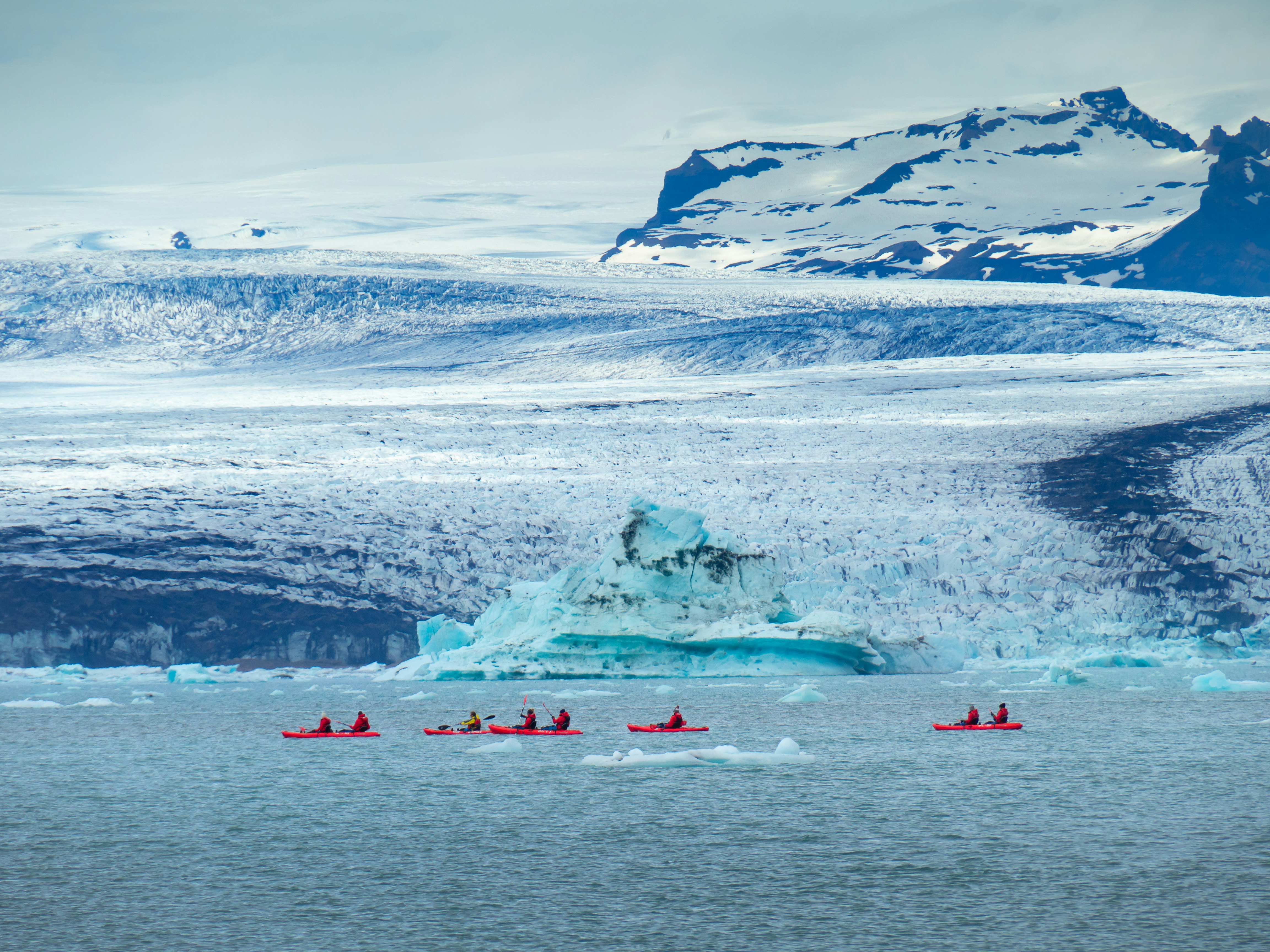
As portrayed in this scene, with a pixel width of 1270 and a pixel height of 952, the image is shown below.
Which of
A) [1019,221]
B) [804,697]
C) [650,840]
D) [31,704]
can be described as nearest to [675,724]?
[804,697]

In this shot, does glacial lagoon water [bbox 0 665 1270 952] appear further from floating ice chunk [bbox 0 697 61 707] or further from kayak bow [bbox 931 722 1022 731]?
floating ice chunk [bbox 0 697 61 707]

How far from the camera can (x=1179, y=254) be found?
153 meters

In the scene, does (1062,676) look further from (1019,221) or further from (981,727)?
(1019,221)

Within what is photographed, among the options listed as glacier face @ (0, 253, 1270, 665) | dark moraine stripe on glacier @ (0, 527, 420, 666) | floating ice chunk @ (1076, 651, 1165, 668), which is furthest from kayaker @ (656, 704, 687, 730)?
dark moraine stripe on glacier @ (0, 527, 420, 666)

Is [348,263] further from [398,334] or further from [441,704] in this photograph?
[441,704]

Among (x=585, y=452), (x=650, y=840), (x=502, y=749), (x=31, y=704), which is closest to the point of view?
(x=650, y=840)

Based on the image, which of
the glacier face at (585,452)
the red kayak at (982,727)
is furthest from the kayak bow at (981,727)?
the glacier face at (585,452)

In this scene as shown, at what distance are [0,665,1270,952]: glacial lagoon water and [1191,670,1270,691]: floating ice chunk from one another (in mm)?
4837

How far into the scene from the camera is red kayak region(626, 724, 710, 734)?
2623cm

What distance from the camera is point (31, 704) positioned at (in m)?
36.8

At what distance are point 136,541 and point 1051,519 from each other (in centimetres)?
3558

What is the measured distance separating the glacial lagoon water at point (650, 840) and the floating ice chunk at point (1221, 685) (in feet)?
15.9

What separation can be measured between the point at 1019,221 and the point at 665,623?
143 meters

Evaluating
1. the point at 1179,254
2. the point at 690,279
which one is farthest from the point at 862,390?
the point at 1179,254
